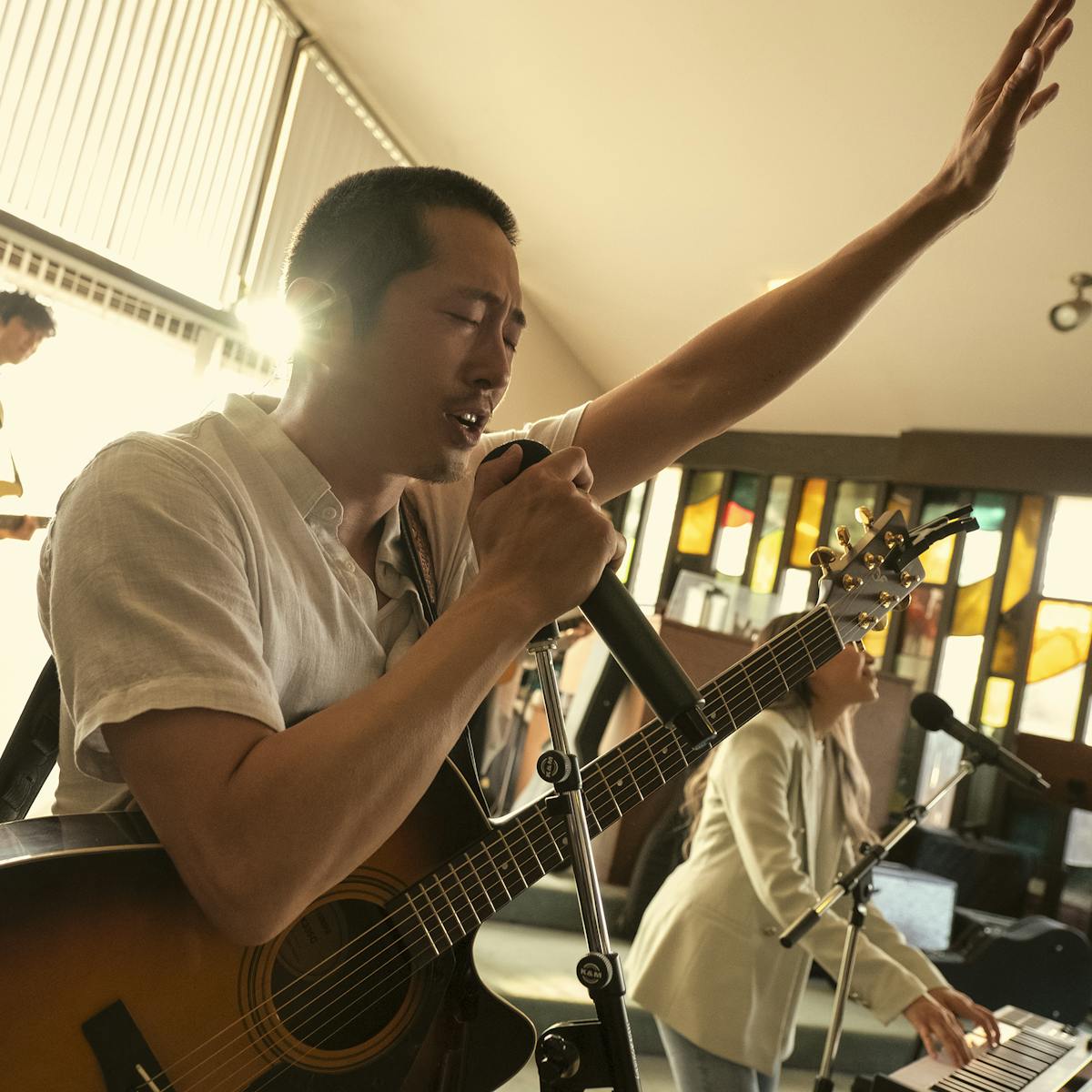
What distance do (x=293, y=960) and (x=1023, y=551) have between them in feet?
24.9

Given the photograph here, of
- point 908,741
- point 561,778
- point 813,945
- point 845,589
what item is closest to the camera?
point 561,778

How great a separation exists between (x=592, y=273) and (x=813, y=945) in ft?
19.2

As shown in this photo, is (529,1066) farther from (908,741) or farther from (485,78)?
(485,78)

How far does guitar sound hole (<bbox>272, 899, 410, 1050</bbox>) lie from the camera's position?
1.02 meters

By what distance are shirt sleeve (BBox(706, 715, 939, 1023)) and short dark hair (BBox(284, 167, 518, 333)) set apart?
1.68 meters

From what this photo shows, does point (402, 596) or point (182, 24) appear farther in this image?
point (182, 24)

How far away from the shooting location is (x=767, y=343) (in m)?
1.45

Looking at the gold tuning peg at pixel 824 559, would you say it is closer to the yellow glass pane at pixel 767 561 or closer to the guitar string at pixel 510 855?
the guitar string at pixel 510 855

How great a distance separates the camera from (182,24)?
14.5ft

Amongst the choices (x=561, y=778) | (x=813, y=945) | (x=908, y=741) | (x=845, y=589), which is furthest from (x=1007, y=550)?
(x=561, y=778)

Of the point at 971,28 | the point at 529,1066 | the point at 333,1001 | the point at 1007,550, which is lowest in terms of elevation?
the point at 529,1066

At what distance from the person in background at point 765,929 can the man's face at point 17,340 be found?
319cm

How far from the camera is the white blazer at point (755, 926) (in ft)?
7.89

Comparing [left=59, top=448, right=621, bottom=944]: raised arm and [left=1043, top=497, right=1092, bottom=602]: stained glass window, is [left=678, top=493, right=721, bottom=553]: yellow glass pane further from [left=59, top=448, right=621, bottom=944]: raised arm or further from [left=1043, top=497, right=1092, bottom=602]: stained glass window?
[left=59, top=448, right=621, bottom=944]: raised arm
